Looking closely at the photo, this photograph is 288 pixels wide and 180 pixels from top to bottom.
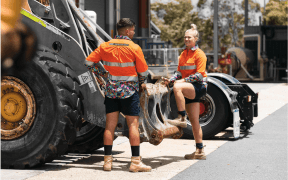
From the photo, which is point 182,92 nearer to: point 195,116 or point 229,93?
point 195,116

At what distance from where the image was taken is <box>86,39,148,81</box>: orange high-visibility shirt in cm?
541

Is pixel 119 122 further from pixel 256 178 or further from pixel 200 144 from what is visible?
pixel 256 178

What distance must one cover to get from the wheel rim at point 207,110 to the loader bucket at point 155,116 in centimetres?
210

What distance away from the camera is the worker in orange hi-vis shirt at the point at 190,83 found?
616 centimetres

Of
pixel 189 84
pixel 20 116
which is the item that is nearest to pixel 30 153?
pixel 20 116

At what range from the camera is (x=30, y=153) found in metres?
5.45

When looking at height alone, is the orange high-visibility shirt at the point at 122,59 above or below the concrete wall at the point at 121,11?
below

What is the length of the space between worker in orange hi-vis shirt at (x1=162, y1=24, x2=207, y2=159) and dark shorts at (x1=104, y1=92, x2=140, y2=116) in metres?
0.82

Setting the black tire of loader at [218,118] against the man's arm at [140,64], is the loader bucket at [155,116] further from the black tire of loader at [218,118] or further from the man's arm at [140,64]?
the black tire of loader at [218,118]

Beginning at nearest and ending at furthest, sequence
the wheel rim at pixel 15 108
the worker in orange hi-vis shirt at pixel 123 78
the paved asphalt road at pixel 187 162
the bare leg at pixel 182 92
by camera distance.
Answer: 1. the paved asphalt road at pixel 187 162
2. the worker in orange hi-vis shirt at pixel 123 78
3. the wheel rim at pixel 15 108
4. the bare leg at pixel 182 92

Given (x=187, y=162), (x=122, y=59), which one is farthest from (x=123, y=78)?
(x=187, y=162)

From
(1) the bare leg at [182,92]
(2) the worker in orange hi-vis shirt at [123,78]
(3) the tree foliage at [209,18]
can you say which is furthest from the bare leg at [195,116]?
(3) the tree foliage at [209,18]

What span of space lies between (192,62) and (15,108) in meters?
2.36

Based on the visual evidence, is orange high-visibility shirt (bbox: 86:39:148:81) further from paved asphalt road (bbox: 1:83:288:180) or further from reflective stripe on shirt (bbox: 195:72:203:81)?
paved asphalt road (bbox: 1:83:288:180)
